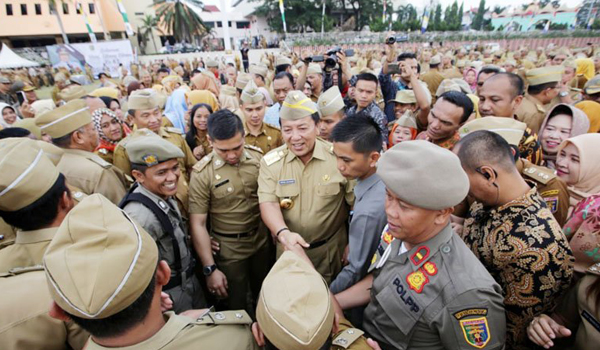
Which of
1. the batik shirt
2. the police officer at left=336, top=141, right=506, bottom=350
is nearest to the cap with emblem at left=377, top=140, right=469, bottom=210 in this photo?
the police officer at left=336, top=141, right=506, bottom=350

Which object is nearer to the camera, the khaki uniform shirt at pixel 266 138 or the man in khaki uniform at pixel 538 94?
the man in khaki uniform at pixel 538 94

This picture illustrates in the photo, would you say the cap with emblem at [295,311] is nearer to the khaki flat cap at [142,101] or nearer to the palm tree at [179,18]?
the khaki flat cap at [142,101]

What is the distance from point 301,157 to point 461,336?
1.81 meters

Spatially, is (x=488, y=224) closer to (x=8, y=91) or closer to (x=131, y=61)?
(x=8, y=91)

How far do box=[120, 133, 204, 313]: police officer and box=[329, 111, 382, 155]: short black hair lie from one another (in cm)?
123

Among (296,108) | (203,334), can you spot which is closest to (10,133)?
(296,108)

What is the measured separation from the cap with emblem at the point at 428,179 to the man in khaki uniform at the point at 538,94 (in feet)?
11.3

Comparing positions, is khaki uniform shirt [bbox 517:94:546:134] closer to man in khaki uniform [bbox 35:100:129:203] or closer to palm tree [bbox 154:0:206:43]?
man in khaki uniform [bbox 35:100:129:203]

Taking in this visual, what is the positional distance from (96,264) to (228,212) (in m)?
1.94

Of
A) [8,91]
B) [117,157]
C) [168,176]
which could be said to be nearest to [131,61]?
[8,91]

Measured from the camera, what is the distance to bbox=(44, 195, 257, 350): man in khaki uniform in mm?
1028

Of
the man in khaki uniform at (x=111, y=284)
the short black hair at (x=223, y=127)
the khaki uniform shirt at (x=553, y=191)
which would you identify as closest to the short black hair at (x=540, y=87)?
the khaki uniform shirt at (x=553, y=191)

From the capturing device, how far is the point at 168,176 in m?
2.35

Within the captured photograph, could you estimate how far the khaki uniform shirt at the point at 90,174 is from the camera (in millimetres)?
2654
